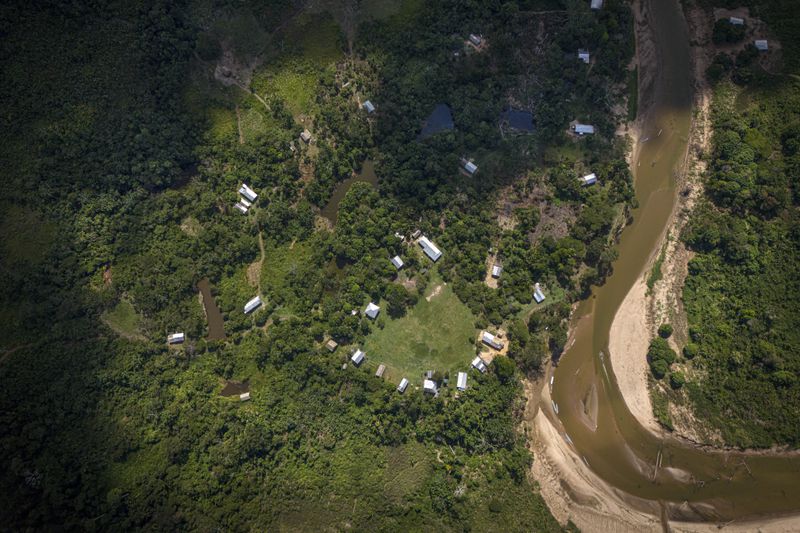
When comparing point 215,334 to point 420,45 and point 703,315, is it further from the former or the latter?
point 703,315

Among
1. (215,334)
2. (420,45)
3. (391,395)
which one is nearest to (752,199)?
(420,45)

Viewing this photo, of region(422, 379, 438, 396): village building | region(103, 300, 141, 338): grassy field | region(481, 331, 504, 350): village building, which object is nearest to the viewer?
region(422, 379, 438, 396): village building

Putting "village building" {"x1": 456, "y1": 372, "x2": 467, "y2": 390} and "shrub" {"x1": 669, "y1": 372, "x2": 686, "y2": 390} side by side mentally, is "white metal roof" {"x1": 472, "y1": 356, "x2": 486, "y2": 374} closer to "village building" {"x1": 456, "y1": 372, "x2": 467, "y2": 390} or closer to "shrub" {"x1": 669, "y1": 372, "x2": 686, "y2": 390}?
"village building" {"x1": 456, "y1": 372, "x2": 467, "y2": 390}

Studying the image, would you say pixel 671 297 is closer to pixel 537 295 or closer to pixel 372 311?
Answer: pixel 537 295

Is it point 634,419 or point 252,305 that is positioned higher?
point 252,305

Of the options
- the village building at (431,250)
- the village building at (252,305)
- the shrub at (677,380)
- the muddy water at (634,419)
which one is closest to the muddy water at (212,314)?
the village building at (252,305)

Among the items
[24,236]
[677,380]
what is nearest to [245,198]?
[24,236]

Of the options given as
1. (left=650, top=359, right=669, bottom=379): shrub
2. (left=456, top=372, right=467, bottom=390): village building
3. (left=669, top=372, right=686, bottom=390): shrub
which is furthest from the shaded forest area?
(left=669, top=372, right=686, bottom=390): shrub
